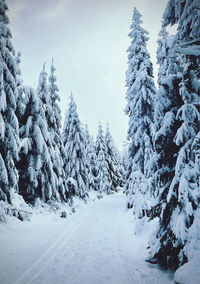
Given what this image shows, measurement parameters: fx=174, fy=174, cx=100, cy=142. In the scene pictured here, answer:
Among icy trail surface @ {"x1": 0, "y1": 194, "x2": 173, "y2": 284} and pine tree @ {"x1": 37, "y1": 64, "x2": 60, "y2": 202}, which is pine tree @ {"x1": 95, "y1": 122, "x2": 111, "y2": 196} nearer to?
pine tree @ {"x1": 37, "y1": 64, "x2": 60, "y2": 202}

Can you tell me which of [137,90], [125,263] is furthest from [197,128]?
[137,90]

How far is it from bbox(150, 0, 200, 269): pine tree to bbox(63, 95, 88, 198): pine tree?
1906 centimetres

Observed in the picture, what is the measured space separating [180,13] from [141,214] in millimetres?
11278

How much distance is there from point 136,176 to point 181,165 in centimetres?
896

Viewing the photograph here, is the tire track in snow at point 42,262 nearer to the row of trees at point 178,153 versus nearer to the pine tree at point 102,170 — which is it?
the row of trees at point 178,153

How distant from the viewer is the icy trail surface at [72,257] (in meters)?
5.16

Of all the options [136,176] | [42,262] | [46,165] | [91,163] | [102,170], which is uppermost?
[46,165]

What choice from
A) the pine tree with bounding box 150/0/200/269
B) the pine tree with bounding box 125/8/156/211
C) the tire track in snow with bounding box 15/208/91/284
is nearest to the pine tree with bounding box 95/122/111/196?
the pine tree with bounding box 125/8/156/211

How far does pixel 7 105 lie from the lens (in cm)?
1098

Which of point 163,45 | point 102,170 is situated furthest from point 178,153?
point 102,170

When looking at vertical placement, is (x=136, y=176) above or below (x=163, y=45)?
below

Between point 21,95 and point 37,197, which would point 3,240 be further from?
point 21,95

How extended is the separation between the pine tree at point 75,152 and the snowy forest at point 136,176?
4868mm

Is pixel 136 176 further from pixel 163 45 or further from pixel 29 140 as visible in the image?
pixel 163 45
